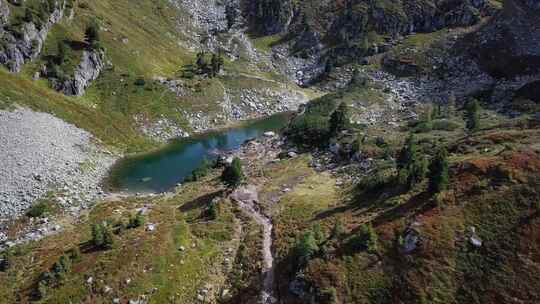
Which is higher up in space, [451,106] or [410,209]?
[410,209]

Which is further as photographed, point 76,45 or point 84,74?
point 76,45

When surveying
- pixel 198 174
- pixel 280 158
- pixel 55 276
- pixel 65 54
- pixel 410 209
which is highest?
pixel 65 54

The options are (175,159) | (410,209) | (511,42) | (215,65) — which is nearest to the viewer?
(410,209)

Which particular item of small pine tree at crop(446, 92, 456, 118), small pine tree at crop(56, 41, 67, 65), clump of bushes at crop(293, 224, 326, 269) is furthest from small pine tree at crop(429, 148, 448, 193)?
small pine tree at crop(56, 41, 67, 65)

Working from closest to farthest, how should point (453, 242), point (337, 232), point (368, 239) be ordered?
point (453, 242)
point (368, 239)
point (337, 232)

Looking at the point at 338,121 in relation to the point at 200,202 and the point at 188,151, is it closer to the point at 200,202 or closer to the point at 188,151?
the point at 200,202

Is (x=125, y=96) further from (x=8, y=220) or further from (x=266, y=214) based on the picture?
(x=266, y=214)

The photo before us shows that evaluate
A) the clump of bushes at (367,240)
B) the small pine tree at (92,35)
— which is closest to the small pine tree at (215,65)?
the small pine tree at (92,35)

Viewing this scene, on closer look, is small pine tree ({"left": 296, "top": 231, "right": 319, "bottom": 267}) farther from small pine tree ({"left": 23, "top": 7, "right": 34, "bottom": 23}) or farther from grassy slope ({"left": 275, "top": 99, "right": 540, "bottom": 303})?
small pine tree ({"left": 23, "top": 7, "right": 34, "bottom": 23})

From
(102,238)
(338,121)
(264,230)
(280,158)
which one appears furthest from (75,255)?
(338,121)

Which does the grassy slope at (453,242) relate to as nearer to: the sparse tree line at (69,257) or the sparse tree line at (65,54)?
the sparse tree line at (69,257)
